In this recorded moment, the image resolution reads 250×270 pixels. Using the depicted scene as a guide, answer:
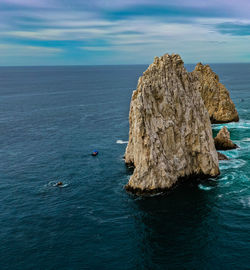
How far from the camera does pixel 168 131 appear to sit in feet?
247

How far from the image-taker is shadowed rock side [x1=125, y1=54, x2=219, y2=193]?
70.6m

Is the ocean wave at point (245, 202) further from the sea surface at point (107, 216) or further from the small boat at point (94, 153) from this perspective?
the small boat at point (94, 153)

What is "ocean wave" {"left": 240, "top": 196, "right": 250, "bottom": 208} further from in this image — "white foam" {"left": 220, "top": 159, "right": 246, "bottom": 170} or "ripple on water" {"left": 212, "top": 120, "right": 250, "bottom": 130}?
"ripple on water" {"left": 212, "top": 120, "right": 250, "bottom": 130}

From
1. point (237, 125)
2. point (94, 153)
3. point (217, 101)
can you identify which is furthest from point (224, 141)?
point (217, 101)

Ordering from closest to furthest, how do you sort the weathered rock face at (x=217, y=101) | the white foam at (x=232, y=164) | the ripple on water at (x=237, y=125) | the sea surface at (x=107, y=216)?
the sea surface at (x=107, y=216)
the white foam at (x=232, y=164)
the ripple on water at (x=237, y=125)
the weathered rock face at (x=217, y=101)

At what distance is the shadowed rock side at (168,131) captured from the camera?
70.6 meters

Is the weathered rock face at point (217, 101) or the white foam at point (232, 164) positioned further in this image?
the weathered rock face at point (217, 101)

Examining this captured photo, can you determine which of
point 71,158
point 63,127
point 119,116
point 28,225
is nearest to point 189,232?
point 28,225

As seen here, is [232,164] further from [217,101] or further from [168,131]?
[217,101]

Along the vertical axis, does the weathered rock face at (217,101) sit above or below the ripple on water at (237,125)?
above

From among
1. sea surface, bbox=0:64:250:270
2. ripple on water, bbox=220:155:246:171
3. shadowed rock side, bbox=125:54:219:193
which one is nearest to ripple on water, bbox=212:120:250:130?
sea surface, bbox=0:64:250:270

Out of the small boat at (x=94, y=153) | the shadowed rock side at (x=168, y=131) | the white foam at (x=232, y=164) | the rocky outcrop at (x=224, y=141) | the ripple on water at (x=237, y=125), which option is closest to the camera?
the shadowed rock side at (x=168, y=131)

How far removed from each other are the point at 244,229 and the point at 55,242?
3491cm

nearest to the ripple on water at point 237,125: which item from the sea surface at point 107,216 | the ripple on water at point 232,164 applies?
the sea surface at point 107,216
